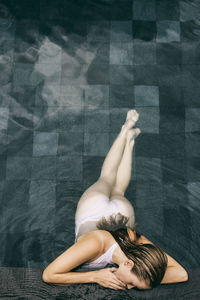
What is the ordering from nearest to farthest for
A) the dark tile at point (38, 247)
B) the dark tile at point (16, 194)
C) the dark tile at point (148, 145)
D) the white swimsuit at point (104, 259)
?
the white swimsuit at point (104, 259), the dark tile at point (38, 247), the dark tile at point (16, 194), the dark tile at point (148, 145)

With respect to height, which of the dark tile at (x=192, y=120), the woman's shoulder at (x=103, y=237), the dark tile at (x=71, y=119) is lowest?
the woman's shoulder at (x=103, y=237)

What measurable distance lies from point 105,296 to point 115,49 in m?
2.33

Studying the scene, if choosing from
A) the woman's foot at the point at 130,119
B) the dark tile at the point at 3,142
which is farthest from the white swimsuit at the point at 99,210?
the dark tile at the point at 3,142

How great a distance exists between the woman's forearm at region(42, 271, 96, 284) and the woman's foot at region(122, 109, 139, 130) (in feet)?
4.07

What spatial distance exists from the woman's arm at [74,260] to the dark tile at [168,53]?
201 cm

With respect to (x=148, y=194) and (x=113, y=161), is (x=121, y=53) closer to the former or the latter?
(x=113, y=161)

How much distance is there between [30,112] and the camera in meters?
2.99

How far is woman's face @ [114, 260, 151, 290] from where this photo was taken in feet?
6.06

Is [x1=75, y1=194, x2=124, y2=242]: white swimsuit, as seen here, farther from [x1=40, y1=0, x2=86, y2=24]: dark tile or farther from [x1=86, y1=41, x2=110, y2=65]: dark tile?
[x1=40, y1=0, x2=86, y2=24]: dark tile

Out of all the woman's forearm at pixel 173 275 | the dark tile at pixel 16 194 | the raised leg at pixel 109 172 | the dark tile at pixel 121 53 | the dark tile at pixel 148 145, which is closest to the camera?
the woman's forearm at pixel 173 275

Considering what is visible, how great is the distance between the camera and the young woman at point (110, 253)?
1.85 metres

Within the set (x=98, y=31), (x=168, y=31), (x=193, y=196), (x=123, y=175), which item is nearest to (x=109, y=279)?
(x=123, y=175)

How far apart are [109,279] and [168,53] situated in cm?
229

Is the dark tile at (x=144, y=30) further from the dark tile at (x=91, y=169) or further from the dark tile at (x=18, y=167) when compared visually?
the dark tile at (x=18, y=167)
